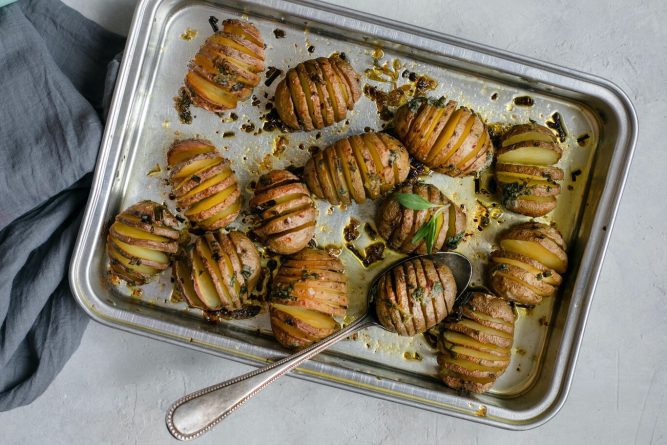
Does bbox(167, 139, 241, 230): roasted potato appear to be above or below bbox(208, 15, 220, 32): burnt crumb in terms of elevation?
below

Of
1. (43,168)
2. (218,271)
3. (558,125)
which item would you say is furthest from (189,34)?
(558,125)

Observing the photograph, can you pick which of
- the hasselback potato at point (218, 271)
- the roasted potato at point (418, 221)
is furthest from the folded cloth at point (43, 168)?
the roasted potato at point (418, 221)

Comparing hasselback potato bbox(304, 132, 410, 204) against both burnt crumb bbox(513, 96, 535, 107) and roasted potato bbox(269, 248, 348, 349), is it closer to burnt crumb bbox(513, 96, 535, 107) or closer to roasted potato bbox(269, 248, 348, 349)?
roasted potato bbox(269, 248, 348, 349)

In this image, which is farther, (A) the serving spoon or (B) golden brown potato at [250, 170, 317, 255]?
(B) golden brown potato at [250, 170, 317, 255]

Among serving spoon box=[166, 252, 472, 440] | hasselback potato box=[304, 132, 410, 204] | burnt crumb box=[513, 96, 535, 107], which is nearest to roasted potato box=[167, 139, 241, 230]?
hasselback potato box=[304, 132, 410, 204]

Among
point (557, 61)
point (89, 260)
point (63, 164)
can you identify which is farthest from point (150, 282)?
Answer: point (557, 61)
